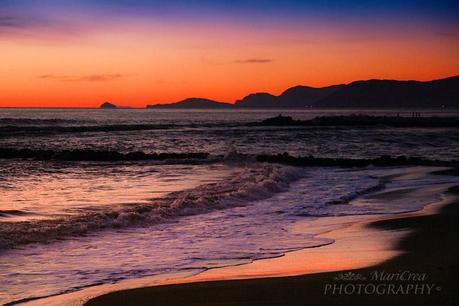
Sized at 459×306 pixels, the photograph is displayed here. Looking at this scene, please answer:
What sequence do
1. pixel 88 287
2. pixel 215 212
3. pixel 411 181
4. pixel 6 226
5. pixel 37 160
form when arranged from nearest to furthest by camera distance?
pixel 88 287 < pixel 6 226 < pixel 215 212 < pixel 411 181 < pixel 37 160

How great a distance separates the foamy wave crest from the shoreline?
2859mm

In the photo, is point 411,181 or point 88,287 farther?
point 411,181

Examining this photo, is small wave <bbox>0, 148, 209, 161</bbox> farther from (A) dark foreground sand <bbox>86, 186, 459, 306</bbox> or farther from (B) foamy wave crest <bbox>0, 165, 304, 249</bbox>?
(A) dark foreground sand <bbox>86, 186, 459, 306</bbox>

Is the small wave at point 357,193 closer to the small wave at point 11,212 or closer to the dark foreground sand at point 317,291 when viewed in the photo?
the dark foreground sand at point 317,291

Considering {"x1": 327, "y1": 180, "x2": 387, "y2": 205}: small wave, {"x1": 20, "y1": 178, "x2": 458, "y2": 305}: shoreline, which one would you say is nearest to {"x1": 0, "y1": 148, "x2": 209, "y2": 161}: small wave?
{"x1": 327, "y1": 180, "x2": 387, "y2": 205}: small wave

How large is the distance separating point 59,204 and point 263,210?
4.28 meters

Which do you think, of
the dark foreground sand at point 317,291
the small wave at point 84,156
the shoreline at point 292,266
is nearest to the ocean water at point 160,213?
the shoreline at point 292,266

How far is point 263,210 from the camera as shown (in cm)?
1232

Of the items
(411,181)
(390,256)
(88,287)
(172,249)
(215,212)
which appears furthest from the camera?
(411,181)

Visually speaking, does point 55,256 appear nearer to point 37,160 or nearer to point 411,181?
Result: point 411,181

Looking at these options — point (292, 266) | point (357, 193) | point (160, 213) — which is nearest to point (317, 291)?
point (292, 266)

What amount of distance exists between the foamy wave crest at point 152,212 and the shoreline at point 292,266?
286 centimetres

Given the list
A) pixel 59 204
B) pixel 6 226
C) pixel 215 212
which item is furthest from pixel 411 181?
pixel 6 226

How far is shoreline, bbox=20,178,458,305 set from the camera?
19.5 feet
